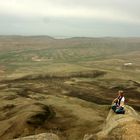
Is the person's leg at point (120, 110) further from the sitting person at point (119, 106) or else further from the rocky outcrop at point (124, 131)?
the rocky outcrop at point (124, 131)

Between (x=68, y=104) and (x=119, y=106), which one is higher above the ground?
(x=119, y=106)

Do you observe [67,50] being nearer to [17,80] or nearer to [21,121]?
[17,80]

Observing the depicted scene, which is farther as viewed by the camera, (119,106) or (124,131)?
(119,106)

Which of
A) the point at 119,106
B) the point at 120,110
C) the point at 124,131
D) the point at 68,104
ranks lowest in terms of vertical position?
the point at 68,104

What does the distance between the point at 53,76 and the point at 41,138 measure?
7200cm

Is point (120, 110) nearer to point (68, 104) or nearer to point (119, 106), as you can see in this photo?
point (119, 106)

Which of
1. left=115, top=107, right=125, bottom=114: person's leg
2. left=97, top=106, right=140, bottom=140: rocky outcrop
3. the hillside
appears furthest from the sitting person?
left=97, top=106, right=140, bottom=140: rocky outcrop

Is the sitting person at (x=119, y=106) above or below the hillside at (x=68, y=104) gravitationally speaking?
above

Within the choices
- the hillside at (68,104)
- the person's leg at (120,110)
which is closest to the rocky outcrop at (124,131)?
the hillside at (68,104)

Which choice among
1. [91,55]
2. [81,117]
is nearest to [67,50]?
[91,55]

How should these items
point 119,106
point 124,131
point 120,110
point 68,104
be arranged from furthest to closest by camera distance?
point 68,104
point 119,106
point 120,110
point 124,131

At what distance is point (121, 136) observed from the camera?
23.4 metres

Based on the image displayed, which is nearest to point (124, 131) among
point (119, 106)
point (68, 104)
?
point (119, 106)

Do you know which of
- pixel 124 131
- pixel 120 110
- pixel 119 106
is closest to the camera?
pixel 124 131
